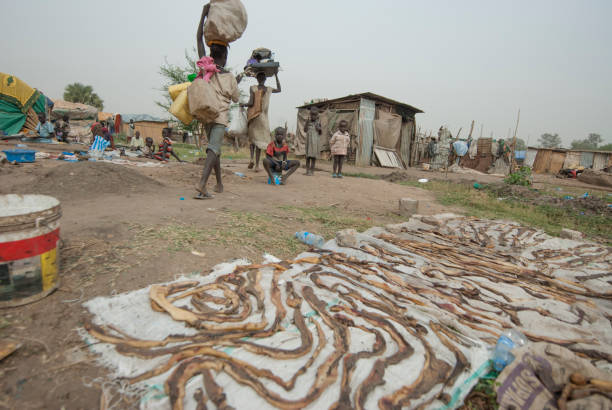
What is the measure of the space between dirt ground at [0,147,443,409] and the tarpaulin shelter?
33.5 ft

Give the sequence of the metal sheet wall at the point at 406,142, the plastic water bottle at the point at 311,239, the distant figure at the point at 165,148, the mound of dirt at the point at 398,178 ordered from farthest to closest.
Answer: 1. the metal sheet wall at the point at 406,142
2. the mound of dirt at the point at 398,178
3. the distant figure at the point at 165,148
4. the plastic water bottle at the point at 311,239

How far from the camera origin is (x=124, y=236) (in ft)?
7.17

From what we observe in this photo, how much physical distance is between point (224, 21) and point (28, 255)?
10.1ft

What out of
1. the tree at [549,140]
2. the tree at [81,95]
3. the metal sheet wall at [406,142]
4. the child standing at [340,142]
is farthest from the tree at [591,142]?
the tree at [81,95]

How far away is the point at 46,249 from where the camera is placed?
52.9 inches

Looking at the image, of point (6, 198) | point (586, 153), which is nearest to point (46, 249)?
point (6, 198)

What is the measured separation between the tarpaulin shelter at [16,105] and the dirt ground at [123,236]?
10196 millimetres

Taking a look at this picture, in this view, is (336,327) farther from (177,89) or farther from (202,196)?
(177,89)

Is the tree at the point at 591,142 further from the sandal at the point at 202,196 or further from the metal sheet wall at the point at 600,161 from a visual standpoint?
the sandal at the point at 202,196

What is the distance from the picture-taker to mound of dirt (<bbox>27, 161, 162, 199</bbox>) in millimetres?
3396

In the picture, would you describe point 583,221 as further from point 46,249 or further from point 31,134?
point 31,134

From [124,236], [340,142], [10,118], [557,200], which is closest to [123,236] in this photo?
[124,236]

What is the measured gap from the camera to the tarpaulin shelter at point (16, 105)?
11.3 meters

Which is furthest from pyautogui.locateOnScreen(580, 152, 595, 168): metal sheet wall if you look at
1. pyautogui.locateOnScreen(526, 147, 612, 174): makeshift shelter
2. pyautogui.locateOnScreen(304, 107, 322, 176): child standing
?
pyautogui.locateOnScreen(304, 107, 322, 176): child standing
